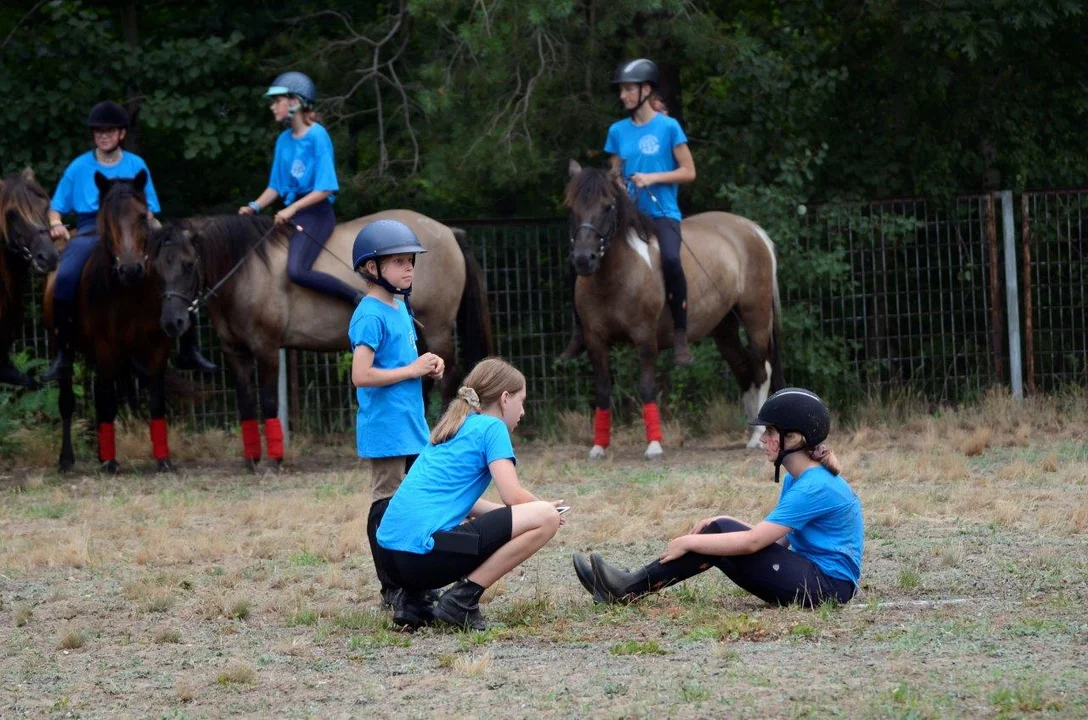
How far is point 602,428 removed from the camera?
12.6m

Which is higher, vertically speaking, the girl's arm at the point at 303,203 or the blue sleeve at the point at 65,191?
the blue sleeve at the point at 65,191

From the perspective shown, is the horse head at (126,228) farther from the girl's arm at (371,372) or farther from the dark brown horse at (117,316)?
the girl's arm at (371,372)

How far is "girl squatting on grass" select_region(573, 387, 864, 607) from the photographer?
632 centimetres

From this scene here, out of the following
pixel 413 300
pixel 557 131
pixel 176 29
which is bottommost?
pixel 413 300

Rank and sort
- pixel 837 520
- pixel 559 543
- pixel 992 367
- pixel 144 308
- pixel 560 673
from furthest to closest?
pixel 992 367
pixel 144 308
pixel 559 543
pixel 837 520
pixel 560 673

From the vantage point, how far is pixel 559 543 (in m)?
8.52

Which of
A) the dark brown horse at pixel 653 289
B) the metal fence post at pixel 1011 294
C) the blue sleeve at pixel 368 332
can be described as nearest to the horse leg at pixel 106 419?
the dark brown horse at pixel 653 289

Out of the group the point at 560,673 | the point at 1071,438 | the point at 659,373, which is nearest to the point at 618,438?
the point at 659,373

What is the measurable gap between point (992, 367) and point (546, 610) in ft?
31.8

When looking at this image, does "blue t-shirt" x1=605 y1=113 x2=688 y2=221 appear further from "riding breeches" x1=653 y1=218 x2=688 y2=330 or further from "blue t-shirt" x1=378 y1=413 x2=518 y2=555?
"blue t-shirt" x1=378 y1=413 x2=518 y2=555

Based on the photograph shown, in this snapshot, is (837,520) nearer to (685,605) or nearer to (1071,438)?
(685,605)

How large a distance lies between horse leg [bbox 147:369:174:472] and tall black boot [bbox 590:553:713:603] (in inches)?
272

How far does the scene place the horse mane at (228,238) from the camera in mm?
12159

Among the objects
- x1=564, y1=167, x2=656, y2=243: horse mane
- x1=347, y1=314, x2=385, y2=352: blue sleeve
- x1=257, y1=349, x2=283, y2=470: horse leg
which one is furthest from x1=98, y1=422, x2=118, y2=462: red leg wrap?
x1=347, y1=314, x2=385, y2=352: blue sleeve
